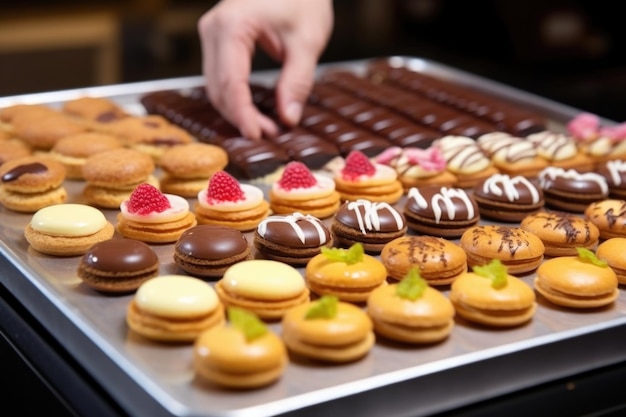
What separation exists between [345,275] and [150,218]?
0.58 m

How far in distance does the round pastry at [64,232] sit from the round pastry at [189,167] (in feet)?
1.44

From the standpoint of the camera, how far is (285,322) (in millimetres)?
1865

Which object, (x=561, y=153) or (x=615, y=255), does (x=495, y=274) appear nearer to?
(x=615, y=255)

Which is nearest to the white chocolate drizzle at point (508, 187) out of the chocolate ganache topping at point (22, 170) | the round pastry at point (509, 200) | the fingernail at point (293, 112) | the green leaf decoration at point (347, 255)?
the round pastry at point (509, 200)

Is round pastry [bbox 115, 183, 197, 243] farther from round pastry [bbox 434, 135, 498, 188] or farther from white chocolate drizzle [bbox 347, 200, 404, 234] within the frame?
round pastry [bbox 434, 135, 498, 188]

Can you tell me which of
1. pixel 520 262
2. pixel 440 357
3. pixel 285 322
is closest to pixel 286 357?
pixel 285 322

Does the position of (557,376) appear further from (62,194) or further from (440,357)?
(62,194)

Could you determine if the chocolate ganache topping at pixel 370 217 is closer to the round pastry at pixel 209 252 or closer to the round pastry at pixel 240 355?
the round pastry at pixel 209 252

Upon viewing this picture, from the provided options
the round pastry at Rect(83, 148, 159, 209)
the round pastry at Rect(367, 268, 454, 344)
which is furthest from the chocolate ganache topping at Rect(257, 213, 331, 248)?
the round pastry at Rect(83, 148, 159, 209)

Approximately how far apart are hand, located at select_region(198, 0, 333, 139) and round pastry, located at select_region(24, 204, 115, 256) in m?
0.88

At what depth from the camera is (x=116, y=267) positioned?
208 centimetres

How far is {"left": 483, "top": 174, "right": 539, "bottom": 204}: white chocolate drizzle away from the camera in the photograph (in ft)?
8.60

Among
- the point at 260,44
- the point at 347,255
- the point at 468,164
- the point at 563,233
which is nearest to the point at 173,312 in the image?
the point at 347,255

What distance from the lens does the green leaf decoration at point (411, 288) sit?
1.93 m
